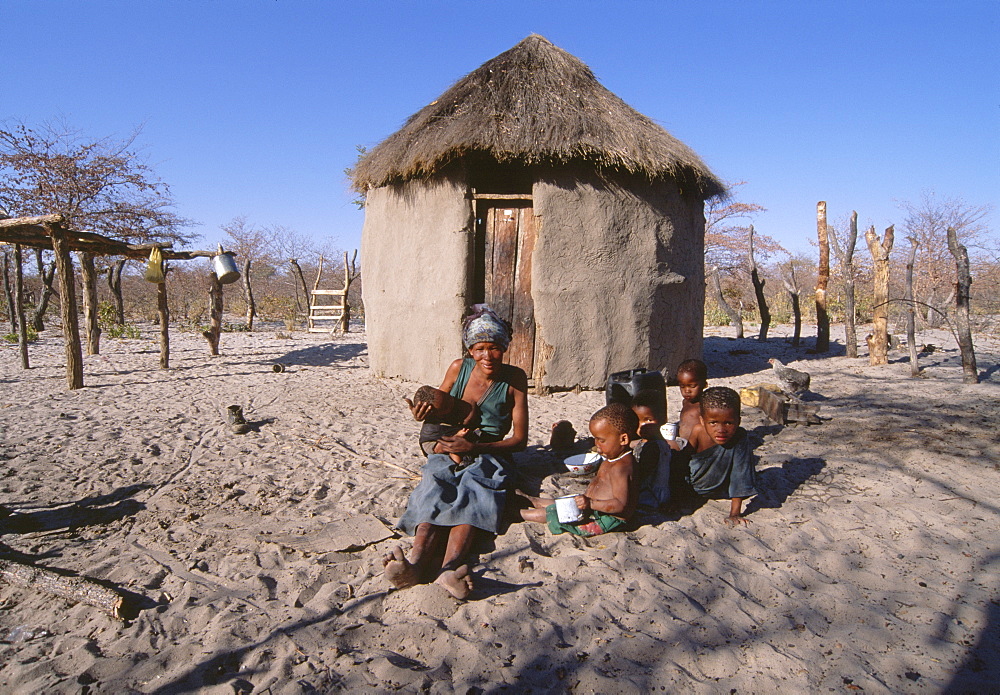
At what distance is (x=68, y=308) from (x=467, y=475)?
6297mm

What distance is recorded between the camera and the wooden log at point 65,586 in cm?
211

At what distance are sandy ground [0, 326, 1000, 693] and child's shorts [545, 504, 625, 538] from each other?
0.28 feet

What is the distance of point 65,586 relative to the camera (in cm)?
221

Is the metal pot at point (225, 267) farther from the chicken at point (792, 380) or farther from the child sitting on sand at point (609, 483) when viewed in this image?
the chicken at point (792, 380)

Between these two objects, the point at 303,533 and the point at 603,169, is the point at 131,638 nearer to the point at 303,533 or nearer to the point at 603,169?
the point at 303,533

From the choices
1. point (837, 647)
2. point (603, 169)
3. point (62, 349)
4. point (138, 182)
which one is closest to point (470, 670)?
point (837, 647)

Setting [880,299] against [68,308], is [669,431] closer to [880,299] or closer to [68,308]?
[880,299]

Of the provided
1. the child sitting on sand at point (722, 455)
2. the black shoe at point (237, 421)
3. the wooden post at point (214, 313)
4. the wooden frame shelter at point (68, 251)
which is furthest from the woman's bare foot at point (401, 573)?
the wooden post at point (214, 313)

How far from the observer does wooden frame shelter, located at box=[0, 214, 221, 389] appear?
6258 mm

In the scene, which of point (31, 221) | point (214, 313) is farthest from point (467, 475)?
point (214, 313)

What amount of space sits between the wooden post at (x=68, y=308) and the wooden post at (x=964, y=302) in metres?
9.62

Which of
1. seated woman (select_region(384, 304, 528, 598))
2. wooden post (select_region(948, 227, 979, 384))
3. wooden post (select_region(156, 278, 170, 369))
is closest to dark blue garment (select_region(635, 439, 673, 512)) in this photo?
seated woman (select_region(384, 304, 528, 598))

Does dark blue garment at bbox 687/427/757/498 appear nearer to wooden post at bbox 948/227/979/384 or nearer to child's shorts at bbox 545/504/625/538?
child's shorts at bbox 545/504/625/538

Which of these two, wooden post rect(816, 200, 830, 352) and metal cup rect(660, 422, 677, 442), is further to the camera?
wooden post rect(816, 200, 830, 352)
